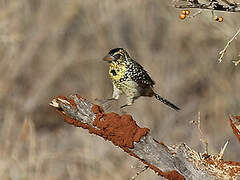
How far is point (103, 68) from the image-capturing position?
11391 mm

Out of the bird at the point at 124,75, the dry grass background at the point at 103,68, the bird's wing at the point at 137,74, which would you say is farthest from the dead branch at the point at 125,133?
the dry grass background at the point at 103,68

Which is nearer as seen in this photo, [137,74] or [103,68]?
[137,74]

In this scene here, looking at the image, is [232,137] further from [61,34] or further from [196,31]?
[61,34]

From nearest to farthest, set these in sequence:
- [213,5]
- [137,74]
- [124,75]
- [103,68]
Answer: [213,5] → [124,75] → [137,74] → [103,68]

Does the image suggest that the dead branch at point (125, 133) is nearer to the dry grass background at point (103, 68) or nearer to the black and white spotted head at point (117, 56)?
the black and white spotted head at point (117, 56)

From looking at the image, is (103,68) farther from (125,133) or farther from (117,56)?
(125,133)

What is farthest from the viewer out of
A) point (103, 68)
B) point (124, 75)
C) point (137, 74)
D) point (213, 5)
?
point (103, 68)

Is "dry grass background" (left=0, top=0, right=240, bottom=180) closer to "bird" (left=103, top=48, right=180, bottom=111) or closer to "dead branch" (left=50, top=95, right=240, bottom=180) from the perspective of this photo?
"bird" (left=103, top=48, right=180, bottom=111)

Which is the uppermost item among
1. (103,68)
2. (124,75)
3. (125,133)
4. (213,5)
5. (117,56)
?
(103,68)

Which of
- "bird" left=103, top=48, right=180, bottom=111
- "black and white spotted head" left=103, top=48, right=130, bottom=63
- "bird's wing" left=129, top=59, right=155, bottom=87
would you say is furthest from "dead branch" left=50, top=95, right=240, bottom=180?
"bird's wing" left=129, top=59, right=155, bottom=87

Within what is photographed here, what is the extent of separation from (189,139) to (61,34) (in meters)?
2.97

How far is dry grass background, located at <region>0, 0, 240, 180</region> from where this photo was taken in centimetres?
1020

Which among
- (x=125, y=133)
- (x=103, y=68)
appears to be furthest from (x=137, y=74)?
(x=103, y=68)

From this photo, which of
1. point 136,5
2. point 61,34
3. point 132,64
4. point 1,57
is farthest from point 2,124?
point 132,64
